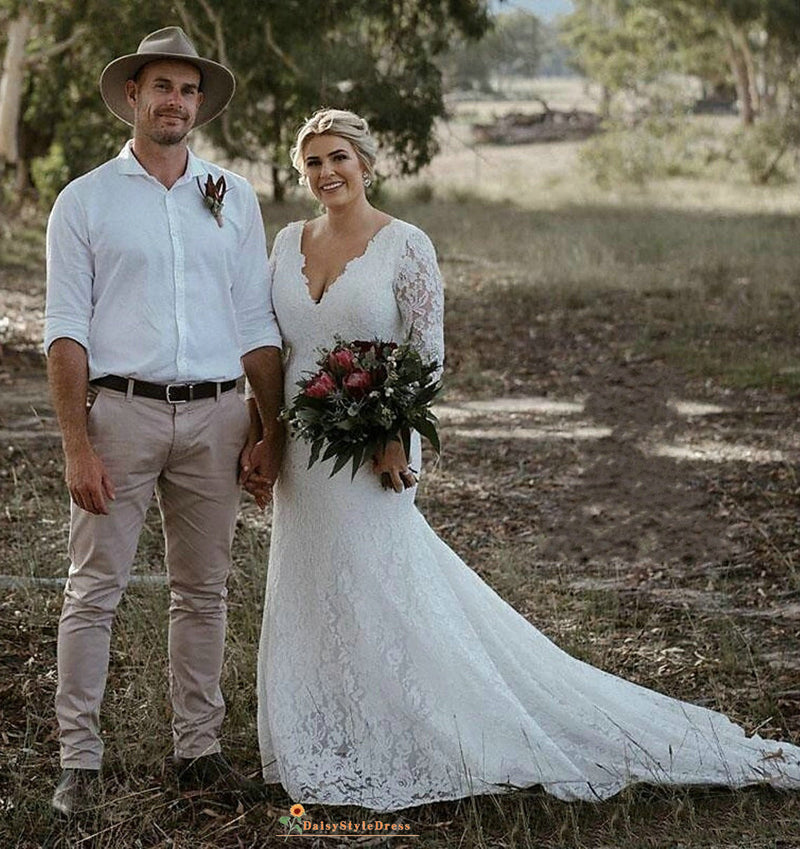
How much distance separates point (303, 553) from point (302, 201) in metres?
21.4

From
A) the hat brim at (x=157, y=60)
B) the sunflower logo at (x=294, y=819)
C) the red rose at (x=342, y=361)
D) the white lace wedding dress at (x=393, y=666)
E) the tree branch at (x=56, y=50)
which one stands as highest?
the tree branch at (x=56, y=50)

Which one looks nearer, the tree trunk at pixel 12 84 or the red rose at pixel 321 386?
the red rose at pixel 321 386

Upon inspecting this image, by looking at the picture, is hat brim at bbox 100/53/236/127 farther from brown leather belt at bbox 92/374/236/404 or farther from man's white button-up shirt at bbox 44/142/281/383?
brown leather belt at bbox 92/374/236/404

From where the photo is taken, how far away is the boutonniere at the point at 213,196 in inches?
163

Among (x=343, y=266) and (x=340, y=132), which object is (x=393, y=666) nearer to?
(x=343, y=266)

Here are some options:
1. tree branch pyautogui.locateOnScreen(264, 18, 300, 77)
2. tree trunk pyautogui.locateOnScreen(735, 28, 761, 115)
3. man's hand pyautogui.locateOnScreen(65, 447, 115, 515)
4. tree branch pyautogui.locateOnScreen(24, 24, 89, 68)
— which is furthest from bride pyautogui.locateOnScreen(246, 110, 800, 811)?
tree trunk pyautogui.locateOnScreen(735, 28, 761, 115)

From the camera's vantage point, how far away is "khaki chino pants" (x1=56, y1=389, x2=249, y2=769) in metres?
4.07

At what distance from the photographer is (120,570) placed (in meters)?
4.12

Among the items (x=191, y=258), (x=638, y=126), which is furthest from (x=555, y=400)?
(x=638, y=126)

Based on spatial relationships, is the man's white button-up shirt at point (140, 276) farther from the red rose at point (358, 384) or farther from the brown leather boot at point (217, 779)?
the brown leather boot at point (217, 779)

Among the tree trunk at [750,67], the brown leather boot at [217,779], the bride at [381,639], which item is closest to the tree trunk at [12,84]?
the bride at [381,639]

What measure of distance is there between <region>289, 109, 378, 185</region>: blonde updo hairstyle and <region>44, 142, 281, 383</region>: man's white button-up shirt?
0.32m

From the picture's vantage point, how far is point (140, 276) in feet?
13.3

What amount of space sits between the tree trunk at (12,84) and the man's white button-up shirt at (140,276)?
600 inches
